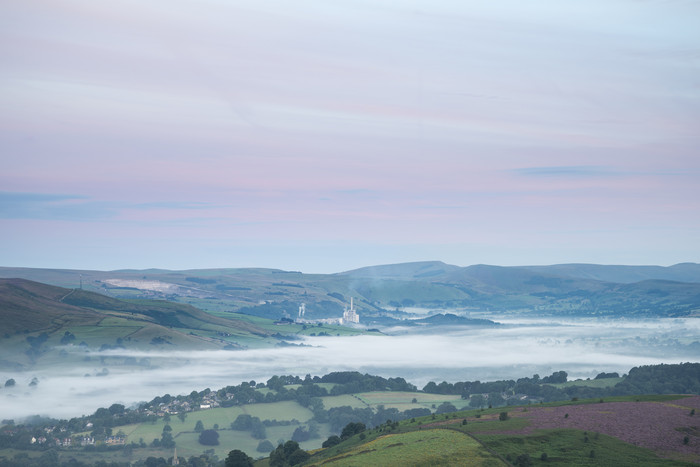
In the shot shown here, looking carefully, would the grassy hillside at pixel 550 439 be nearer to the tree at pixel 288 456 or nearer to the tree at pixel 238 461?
the tree at pixel 288 456

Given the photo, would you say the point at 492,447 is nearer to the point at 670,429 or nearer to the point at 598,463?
the point at 598,463

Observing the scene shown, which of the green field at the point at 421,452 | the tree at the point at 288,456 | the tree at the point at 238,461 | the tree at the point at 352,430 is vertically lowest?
the tree at the point at 238,461

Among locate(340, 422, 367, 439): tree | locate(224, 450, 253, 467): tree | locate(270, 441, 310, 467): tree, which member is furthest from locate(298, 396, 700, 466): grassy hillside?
locate(224, 450, 253, 467): tree

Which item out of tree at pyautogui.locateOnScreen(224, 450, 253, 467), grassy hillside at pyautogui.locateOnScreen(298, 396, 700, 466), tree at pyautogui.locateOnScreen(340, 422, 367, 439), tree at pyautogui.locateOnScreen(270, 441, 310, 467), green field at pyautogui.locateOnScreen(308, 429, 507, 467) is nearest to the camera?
green field at pyautogui.locateOnScreen(308, 429, 507, 467)

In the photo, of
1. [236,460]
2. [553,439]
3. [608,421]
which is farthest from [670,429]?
[236,460]

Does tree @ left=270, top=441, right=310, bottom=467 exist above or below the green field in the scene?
below

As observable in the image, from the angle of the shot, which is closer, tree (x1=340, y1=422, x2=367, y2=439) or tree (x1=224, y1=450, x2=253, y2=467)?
tree (x1=224, y1=450, x2=253, y2=467)

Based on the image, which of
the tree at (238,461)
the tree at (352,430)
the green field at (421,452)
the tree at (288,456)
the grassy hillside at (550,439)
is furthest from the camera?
the tree at (352,430)

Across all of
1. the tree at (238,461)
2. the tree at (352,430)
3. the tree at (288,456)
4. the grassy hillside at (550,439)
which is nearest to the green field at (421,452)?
the grassy hillside at (550,439)

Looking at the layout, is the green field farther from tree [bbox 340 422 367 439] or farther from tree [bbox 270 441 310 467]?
tree [bbox 340 422 367 439]
